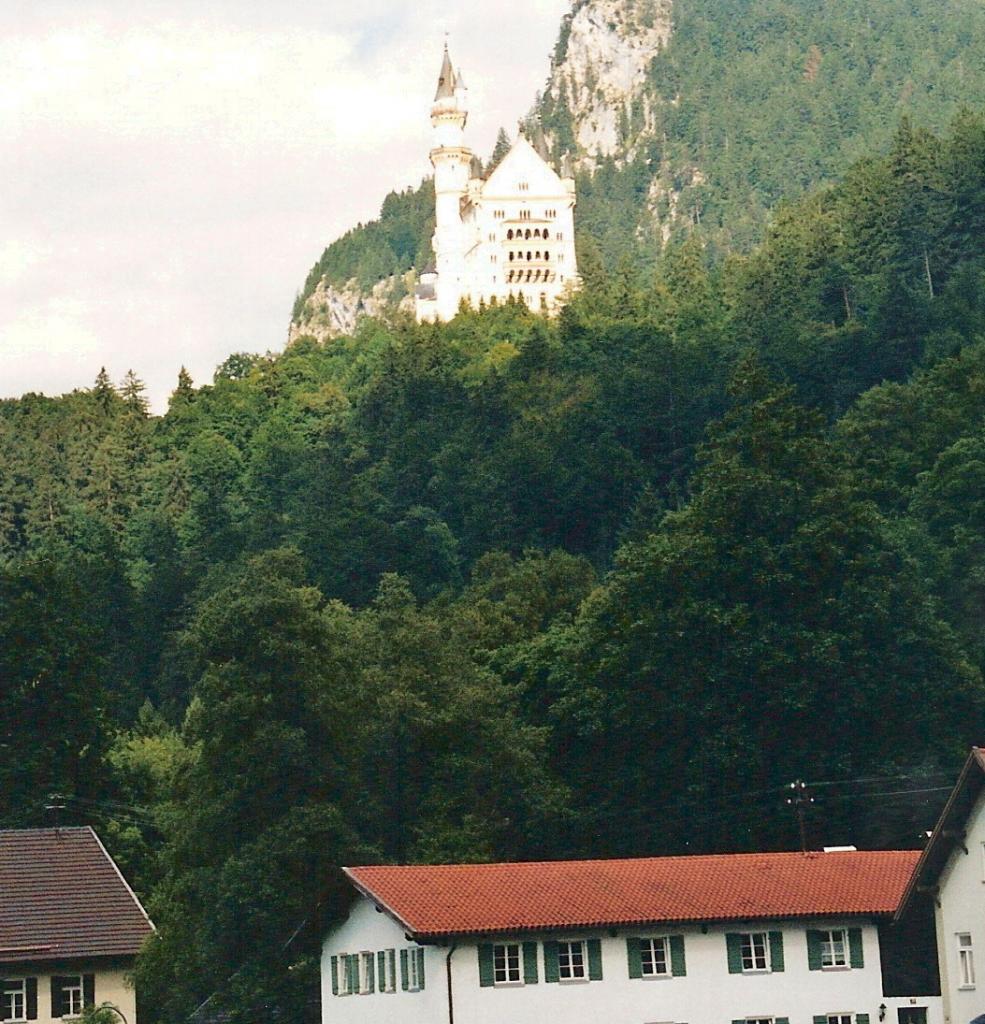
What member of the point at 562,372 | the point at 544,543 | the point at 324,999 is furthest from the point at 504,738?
the point at 562,372

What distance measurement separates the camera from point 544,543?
127 meters

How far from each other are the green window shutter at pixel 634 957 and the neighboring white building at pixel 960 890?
6.36 m

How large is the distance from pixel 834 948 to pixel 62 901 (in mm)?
20539

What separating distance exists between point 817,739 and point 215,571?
65.2 meters

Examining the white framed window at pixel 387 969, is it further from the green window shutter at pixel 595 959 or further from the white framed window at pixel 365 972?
the green window shutter at pixel 595 959

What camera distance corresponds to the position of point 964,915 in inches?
1944

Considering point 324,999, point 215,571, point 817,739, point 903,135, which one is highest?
point 903,135

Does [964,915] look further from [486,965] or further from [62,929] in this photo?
[62,929]

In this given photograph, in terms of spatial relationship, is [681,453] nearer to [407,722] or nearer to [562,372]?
[562,372]

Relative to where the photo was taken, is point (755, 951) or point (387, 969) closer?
point (755, 951)

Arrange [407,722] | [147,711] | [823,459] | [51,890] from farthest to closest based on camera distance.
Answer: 1. [147,711]
2. [823,459]
3. [407,722]
4. [51,890]

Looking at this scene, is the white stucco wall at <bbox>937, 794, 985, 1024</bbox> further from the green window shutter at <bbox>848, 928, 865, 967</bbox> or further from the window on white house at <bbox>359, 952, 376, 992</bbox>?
the window on white house at <bbox>359, 952, 376, 992</bbox>

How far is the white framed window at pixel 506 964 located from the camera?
174 feet

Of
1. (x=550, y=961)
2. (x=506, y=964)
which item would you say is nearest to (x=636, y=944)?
(x=550, y=961)
